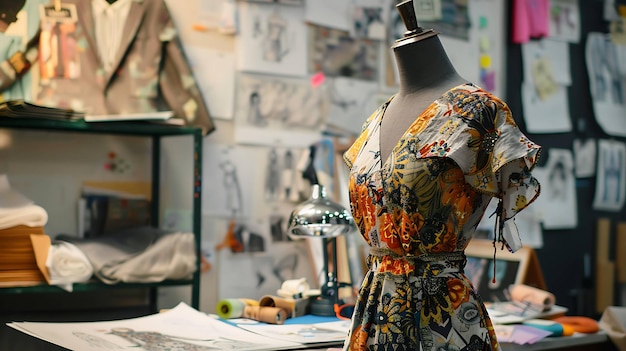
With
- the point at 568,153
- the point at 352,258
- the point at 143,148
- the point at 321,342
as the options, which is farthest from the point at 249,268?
the point at 568,153

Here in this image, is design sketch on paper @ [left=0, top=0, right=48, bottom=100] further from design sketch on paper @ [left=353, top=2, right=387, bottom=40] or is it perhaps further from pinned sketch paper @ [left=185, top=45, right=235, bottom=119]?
design sketch on paper @ [left=353, top=2, right=387, bottom=40]

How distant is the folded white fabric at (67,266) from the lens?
2420 mm

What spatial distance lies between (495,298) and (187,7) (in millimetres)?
1560

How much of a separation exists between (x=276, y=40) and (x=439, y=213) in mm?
1802

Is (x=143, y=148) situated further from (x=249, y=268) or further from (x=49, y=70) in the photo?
(x=249, y=268)

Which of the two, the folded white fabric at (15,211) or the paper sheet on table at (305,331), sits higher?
the folded white fabric at (15,211)

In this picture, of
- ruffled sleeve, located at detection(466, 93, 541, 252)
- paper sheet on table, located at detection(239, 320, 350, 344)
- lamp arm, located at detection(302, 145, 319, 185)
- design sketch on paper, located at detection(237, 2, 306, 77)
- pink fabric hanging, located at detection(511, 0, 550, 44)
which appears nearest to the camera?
ruffled sleeve, located at detection(466, 93, 541, 252)

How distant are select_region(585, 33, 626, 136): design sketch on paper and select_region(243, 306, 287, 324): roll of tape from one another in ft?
8.40

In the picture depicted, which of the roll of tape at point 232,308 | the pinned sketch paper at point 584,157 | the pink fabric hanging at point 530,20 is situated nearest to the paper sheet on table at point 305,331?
the roll of tape at point 232,308

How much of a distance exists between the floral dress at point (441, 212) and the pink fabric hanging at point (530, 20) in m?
2.52

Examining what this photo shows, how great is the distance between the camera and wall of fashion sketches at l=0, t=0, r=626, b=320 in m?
2.93

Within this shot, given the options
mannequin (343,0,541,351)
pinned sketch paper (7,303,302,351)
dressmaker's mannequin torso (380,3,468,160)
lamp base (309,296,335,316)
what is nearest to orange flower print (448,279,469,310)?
mannequin (343,0,541,351)

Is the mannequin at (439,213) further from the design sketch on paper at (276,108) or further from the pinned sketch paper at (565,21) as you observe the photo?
the pinned sketch paper at (565,21)

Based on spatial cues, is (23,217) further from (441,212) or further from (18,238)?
(441,212)
